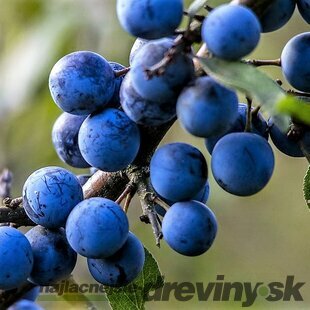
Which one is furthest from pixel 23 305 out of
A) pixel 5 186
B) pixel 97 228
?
pixel 97 228

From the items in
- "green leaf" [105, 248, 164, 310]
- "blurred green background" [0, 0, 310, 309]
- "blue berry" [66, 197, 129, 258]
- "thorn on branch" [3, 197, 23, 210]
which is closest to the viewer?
"blue berry" [66, 197, 129, 258]

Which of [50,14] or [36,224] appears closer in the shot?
[36,224]

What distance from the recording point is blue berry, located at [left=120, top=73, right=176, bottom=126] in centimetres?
97

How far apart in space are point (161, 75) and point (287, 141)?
323 millimetres

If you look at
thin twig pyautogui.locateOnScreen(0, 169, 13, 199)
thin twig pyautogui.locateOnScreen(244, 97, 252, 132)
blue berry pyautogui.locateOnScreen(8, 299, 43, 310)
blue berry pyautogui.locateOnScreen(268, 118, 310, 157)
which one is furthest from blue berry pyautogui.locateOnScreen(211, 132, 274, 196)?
blue berry pyautogui.locateOnScreen(8, 299, 43, 310)

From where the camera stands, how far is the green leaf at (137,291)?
4.25ft

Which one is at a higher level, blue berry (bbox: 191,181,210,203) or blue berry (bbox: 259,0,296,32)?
blue berry (bbox: 259,0,296,32)

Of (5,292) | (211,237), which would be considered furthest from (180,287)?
(211,237)

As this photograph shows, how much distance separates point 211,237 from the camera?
1.08 meters

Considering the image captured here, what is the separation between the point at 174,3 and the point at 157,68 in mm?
84

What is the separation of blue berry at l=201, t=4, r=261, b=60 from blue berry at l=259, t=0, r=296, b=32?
0.50ft

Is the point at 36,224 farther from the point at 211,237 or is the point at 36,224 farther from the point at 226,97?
the point at 226,97

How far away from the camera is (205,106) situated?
2.99 feet

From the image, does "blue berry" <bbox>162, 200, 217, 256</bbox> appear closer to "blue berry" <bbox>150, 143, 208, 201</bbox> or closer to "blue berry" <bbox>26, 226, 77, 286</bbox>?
"blue berry" <bbox>150, 143, 208, 201</bbox>
